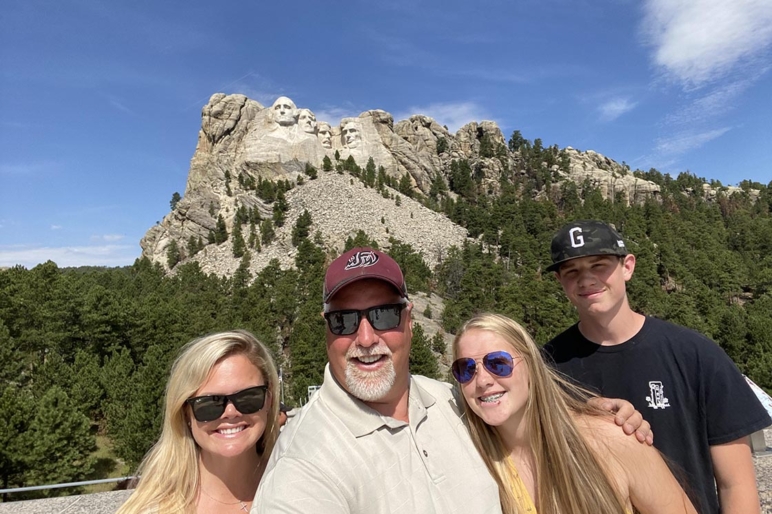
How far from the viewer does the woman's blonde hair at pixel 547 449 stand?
2.74 meters

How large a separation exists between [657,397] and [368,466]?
223 cm

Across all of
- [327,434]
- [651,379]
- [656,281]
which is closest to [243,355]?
[327,434]

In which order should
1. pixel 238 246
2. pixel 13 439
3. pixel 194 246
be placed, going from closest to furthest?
1. pixel 13 439
2. pixel 238 246
3. pixel 194 246

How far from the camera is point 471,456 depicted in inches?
111

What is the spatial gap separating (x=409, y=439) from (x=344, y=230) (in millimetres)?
59682

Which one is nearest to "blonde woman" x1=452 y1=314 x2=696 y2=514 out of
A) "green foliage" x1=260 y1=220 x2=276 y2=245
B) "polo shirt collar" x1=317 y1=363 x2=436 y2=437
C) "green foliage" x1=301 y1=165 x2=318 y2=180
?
"polo shirt collar" x1=317 y1=363 x2=436 y2=437

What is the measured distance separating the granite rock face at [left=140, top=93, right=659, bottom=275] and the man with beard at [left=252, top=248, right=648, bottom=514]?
2121 inches

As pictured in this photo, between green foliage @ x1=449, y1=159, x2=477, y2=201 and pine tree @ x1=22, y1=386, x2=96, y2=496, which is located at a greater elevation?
green foliage @ x1=449, y1=159, x2=477, y2=201

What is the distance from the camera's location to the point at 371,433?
2.62m

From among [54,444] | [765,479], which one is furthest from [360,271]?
[54,444]

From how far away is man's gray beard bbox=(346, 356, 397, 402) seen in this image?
2.72 meters

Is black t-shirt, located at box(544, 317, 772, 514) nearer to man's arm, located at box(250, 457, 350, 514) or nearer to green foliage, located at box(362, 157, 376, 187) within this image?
man's arm, located at box(250, 457, 350, 514)

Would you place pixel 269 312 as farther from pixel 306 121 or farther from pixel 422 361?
pixel 306 121

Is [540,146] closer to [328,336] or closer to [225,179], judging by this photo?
[225,179]
